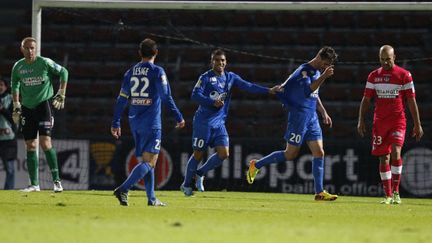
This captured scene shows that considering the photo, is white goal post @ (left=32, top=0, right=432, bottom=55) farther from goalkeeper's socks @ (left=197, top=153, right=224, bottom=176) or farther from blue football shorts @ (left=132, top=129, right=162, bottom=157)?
blue football shorts @ (left=132, top=129, right=162, bottom=157)

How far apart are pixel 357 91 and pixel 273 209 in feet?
29.3

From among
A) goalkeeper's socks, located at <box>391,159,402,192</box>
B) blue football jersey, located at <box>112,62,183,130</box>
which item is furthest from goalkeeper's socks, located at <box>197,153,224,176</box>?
blue football jersey, located at <box>112,62,183,130</box>

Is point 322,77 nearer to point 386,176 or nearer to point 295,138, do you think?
point 295,138

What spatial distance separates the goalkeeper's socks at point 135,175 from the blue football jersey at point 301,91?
3.16m

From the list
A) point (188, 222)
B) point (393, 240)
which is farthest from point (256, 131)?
point (393, 240)

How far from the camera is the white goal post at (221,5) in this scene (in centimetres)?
1553

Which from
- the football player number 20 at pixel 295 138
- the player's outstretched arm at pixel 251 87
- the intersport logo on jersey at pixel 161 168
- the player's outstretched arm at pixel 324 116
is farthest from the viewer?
the intersport logo on jersey at pixel 161 168

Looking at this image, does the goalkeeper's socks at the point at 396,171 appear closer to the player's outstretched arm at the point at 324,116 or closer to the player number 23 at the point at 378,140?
the player number 23 at the point at 378,140

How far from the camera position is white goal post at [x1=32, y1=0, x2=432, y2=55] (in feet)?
51.0

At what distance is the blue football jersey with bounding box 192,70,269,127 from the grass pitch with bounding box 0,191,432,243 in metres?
1.39

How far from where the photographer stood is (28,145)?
13383 mm

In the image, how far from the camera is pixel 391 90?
12281 mm

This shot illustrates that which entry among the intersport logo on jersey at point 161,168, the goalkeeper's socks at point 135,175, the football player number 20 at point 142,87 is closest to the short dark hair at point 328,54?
the football player number 20 at point 142,87

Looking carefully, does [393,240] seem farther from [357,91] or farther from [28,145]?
[357,91]
